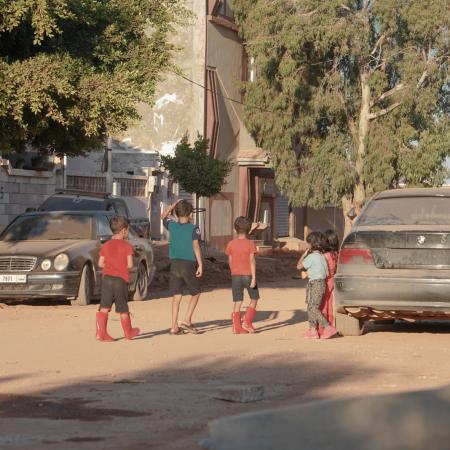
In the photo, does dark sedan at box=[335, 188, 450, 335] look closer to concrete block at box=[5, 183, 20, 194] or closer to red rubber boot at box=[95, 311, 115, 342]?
red rubber boot at box=[95, 311, 115, 342]

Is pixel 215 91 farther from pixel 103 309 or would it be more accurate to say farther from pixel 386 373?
pixel 386 373

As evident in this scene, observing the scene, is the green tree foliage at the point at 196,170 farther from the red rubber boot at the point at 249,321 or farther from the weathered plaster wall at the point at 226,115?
the red rubber boot at the point at 249,321

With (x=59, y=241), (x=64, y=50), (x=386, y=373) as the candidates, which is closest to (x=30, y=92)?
(x=64, y=50)

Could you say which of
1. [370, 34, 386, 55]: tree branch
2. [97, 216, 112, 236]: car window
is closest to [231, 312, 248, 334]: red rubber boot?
[97, 216, 112, 236]: car window

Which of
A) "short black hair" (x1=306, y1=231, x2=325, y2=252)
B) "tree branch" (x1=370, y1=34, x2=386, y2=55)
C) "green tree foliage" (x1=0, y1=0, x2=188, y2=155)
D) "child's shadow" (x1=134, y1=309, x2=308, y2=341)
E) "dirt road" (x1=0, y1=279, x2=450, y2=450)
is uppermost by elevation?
"tree branch" (x1=370, y1=34, x2=386, y2=55)

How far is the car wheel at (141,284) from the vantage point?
2200 cm

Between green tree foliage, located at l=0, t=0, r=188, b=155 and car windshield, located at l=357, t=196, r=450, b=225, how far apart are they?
5816 mm

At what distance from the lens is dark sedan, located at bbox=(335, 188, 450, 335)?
13.5 meters

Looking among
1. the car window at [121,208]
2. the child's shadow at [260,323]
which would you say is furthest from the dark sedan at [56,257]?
the car window at [121,208]

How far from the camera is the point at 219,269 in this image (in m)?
33.6

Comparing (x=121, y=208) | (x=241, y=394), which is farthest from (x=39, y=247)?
(x=241, y=394)

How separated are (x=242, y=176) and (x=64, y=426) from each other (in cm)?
4154

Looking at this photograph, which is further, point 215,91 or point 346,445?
point 215,91

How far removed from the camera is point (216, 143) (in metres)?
46.1
